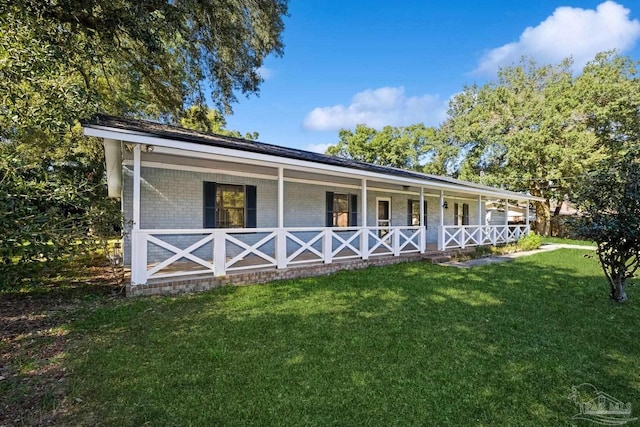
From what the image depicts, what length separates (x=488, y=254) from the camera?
1341cm

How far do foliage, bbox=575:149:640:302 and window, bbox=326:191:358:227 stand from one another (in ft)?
23.4

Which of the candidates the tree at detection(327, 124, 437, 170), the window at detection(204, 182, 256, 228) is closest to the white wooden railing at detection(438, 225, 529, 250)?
the window at detection(204, 182, 256, 228)

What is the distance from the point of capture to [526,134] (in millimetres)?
21969

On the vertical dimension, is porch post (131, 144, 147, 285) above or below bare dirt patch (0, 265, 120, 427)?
above

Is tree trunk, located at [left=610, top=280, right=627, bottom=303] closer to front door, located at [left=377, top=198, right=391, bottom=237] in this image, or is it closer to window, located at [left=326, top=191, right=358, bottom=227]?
window, located at [left=326, top=191, right=358, bottom=227]

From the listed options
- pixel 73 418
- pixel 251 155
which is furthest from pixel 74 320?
pixel 251 155

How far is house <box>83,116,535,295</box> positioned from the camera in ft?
20.4

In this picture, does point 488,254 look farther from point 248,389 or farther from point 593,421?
point 248,389

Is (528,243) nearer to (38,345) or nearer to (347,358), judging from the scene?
(347,358)

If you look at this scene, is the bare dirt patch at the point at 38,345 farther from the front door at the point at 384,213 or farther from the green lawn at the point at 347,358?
the front door at the point at 384,213

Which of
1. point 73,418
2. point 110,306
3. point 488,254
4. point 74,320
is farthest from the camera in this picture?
point 488,254

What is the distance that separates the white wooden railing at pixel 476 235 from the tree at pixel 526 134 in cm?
627

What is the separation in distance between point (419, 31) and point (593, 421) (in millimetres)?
16622

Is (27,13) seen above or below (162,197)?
above
